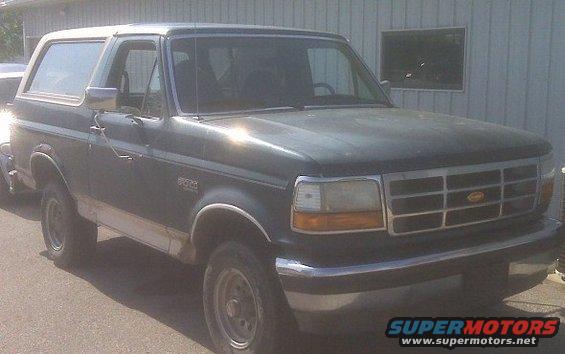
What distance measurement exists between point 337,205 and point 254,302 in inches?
32.0

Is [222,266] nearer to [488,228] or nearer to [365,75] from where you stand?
[488,228]

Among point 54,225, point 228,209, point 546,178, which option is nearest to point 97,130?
point 54,225

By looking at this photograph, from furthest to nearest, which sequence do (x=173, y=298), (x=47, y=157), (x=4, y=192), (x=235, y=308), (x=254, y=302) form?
(x=4, y=192) < (x=47, y=157) < (x=173, y=298) < (x=235, y=308) < (x=254, y=302)

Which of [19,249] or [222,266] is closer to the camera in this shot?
[222,266]

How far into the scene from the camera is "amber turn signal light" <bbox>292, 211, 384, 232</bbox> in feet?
12.3

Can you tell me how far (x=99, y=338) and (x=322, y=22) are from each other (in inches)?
228

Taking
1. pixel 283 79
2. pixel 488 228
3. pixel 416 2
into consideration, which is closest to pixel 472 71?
pixel 416 2

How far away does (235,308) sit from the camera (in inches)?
172

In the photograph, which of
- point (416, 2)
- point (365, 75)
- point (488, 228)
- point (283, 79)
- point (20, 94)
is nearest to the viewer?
point (488, 228)

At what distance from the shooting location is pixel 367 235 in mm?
3777

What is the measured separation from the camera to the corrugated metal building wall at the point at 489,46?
7.00m

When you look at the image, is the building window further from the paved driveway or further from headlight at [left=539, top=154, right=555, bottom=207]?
headlight at [left=539, top=154, right=555, bottom=207]

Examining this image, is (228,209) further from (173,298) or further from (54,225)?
(54,225)

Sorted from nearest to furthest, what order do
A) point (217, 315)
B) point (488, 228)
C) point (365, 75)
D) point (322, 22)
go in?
point (488, 228) < point (217, 315) < point (365, 75) < point (322, 22)
